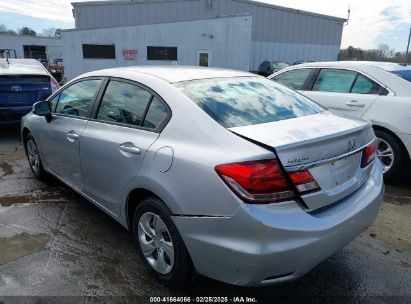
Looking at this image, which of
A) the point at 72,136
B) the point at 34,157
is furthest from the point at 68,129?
the point at 34,157

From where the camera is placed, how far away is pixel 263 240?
209 cm

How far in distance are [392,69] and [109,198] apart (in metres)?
4.10

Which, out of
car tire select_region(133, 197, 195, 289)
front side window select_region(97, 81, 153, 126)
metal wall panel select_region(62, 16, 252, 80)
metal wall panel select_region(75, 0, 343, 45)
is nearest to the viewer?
car tire select_region(133, 197, 195, 289)

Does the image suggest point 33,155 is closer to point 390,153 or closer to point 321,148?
point 321,148

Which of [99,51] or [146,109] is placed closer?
[146,109]

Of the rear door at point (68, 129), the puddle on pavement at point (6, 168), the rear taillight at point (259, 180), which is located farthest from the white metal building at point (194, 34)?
the rear taillight at point (259, 180)

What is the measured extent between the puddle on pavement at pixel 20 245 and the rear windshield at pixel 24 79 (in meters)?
4.44

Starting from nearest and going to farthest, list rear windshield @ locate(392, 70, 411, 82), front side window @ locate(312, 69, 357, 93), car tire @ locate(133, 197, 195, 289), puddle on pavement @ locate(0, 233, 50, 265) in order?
1. car tire @ locate(133, 197, 195, 289)
2. puddle on pavement @ locate(0, 233, 50, 265)
3. rear windshield @ locate(392, 70, 411, 82)
4. front side window @ locate(312, 69, 357, 93)

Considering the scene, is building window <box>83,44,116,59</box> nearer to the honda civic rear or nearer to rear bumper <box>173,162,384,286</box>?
the honda civic rear

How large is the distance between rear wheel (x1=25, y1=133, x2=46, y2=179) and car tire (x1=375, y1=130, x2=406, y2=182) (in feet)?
14.3

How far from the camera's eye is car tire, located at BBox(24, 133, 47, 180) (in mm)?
4773

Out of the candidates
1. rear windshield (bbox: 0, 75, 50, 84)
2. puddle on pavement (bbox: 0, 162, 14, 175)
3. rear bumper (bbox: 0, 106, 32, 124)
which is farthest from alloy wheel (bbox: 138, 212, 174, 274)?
rear windshield (bbox: 0, 75, 50, 84)

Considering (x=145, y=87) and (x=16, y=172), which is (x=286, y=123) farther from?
(x=16, y=172)

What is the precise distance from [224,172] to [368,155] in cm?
130
